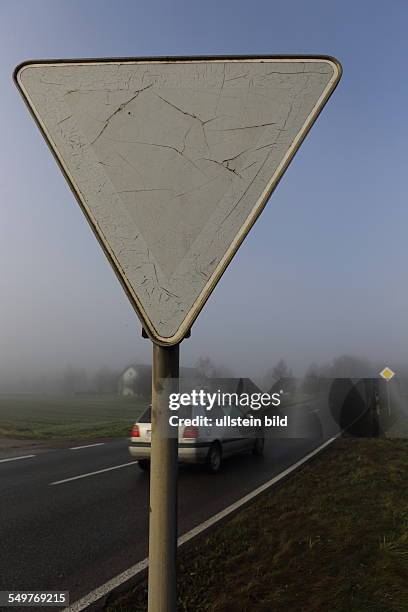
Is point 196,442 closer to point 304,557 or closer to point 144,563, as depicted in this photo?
point 144,563

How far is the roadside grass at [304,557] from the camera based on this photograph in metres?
3.74

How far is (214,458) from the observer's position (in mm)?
10609

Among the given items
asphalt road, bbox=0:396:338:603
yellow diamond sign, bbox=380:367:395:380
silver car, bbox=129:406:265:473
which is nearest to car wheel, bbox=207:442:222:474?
silver car, bbox=129:406:265:473

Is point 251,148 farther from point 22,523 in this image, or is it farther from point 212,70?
point 22,523

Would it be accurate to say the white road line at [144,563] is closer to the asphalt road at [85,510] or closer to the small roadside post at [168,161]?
the asphalt road at [85,510]

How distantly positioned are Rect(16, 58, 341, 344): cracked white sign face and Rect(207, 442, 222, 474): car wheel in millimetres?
9832

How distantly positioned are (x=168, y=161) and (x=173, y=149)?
0.11ft

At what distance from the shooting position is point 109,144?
115 cm

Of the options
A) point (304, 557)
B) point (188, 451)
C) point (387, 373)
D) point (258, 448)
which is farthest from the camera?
point (387, 373)

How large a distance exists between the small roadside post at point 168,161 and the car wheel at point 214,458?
961cm

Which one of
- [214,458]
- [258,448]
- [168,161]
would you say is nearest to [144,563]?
[168,161]

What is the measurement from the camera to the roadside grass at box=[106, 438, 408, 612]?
3.74 meters

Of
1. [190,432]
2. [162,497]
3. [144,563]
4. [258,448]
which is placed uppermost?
[162,497]

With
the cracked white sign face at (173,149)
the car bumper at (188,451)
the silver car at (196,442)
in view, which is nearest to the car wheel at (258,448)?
the silver car at (196,442)
